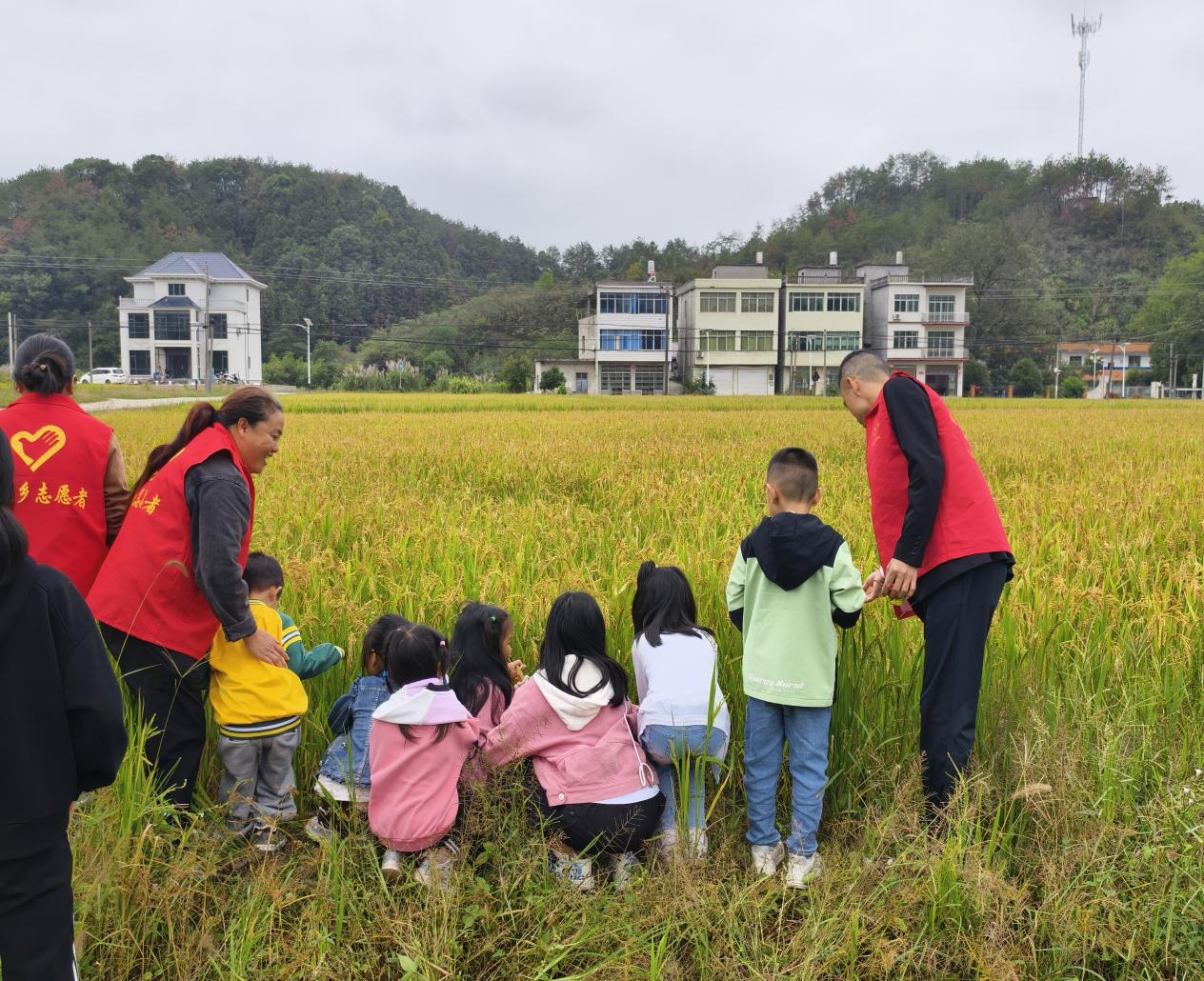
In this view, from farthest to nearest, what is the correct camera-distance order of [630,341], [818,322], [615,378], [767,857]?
[615,378] < [630,341] < [818,322] < [767,857]

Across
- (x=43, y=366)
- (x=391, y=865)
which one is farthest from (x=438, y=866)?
(x=43, y=366)

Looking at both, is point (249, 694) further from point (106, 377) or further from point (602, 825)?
point (106, 377)

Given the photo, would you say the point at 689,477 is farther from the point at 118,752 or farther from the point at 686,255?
the point at 686,255

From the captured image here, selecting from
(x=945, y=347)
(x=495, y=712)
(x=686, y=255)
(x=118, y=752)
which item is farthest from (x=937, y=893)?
(x=686, y=255)

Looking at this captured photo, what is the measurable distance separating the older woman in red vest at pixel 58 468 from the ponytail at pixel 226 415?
0.27m

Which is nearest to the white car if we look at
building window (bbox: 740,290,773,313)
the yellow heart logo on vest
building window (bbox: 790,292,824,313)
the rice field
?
building window (bbox: 740,290,773,313)

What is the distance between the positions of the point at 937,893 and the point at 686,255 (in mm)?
83323

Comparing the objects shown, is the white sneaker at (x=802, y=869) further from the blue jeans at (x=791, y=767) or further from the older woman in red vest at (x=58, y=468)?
the older woman in red vest at (x=58, y=468)

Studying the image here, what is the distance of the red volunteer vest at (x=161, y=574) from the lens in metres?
2.80

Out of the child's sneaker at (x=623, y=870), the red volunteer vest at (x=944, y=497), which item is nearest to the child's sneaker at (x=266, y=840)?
the child's sneaker at (x=623, y=870)

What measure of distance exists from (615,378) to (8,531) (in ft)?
184

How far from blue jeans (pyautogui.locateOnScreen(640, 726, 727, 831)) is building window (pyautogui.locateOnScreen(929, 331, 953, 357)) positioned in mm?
58319

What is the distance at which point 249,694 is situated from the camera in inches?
112

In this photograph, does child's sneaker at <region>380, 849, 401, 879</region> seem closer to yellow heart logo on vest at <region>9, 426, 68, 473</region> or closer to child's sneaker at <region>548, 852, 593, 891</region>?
child's sneaker at <region>548, 852, 593, 891</region>
